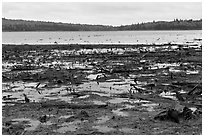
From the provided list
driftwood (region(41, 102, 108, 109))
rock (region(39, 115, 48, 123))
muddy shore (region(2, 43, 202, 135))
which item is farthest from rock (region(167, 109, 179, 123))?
rock (region(39, 115, 48, 123))

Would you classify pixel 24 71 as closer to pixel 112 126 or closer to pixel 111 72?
pixel 111 72

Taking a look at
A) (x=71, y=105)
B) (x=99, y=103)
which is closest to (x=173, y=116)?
(x=99, y=103)

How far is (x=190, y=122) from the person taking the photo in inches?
445

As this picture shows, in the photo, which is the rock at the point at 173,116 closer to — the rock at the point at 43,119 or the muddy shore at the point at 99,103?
the muddy shore at the point at 99,103

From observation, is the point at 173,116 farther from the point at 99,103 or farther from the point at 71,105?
the point at 71,105

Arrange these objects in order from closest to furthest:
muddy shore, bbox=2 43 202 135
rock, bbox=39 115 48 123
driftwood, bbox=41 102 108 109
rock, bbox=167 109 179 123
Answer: muddy shore, bbox=2 43 202 135 → rock, bbox=167 109 179 123 → rock, bbox=39 115 48 123 → driftwood, bbox=41 102 108 109

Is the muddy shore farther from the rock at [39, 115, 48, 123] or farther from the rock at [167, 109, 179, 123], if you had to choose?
the rock at [167, 109, 179, 123]

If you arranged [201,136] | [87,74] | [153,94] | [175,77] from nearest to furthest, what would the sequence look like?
[201,136], [153,94], [175,77], [87,74]

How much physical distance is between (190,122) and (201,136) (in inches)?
51.6

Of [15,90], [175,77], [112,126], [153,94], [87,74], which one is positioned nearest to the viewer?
[112,126]

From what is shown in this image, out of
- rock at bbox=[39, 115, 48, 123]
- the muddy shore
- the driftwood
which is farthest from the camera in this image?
the driftwood

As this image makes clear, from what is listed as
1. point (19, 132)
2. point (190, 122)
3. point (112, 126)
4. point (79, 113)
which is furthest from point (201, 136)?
point (19, 132)

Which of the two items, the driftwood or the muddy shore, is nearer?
the muddy shore

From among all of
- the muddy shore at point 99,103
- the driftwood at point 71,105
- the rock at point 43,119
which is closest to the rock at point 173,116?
the muddy shore at point 99,103
